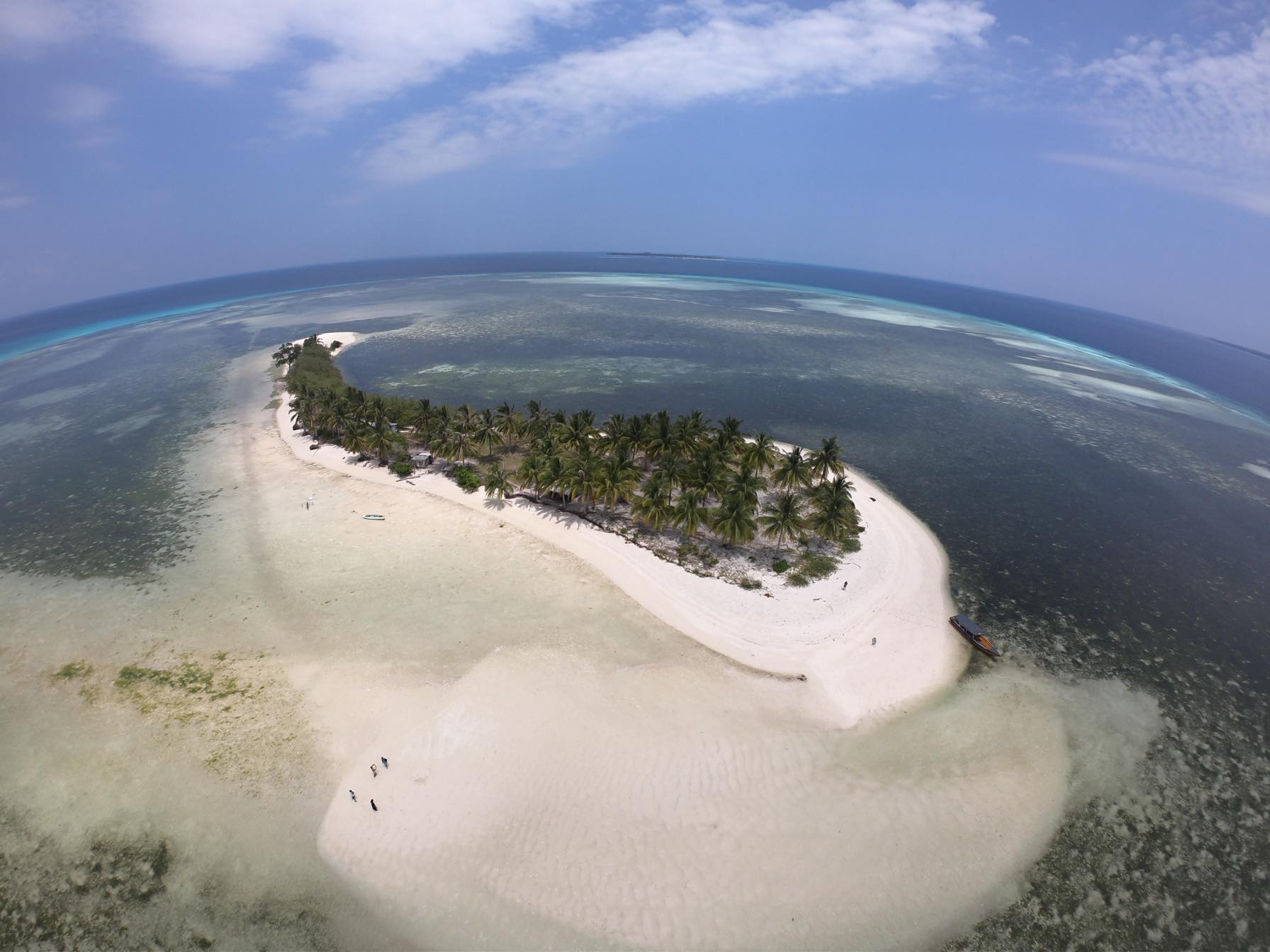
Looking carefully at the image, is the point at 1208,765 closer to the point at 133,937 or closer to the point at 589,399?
the point at 133,937

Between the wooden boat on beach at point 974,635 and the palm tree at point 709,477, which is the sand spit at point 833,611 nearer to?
the wooden boat on beach at point 974,635

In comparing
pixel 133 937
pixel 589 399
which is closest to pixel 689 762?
pixel 133 937

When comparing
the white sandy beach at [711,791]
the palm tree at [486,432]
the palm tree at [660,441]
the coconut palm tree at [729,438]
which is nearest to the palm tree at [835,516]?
the white sandy beach at [711,791]

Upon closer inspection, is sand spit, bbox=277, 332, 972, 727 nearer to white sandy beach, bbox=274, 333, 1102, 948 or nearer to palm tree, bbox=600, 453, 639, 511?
white sandy beach, bbox=274, 333, 1102, 948

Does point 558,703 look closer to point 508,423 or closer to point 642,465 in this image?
point 642,465

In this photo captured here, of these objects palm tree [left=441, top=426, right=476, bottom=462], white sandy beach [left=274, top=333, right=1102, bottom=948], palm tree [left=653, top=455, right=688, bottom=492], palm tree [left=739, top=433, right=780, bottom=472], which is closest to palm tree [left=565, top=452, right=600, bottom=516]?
palm tree [left=653, top=455, right=688, bottom=492]

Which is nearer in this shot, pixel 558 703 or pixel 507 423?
pixel 558 703

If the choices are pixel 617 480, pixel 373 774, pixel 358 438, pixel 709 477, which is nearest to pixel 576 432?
pixel 617 480
